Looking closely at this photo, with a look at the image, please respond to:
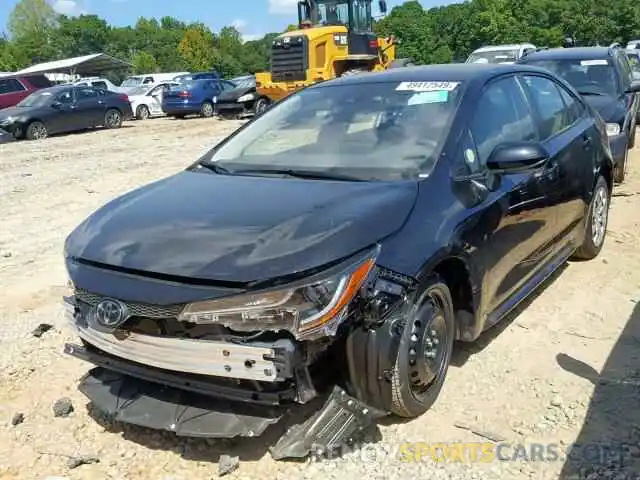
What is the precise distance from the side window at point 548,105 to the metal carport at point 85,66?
4113cm

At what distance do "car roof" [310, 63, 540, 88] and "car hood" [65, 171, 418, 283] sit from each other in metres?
1.09

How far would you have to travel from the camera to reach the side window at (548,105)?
4734mm

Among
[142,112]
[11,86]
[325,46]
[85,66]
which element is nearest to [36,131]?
[11,86]

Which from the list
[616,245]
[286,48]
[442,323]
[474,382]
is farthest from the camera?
[286,48]

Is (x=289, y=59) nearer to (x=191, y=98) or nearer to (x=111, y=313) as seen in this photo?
(x=191, y=98)

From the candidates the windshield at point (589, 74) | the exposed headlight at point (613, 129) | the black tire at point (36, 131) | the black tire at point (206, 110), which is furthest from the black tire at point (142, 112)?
the exposed headlight at point (613, 129)

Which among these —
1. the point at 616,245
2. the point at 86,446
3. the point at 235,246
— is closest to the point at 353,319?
the point at 235,246

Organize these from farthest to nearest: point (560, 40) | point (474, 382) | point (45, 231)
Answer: point (560, 40)
point (45, 231)
point (474, 382)

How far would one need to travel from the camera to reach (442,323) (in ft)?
11.3

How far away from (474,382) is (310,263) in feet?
4.92

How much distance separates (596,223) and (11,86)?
22.1m

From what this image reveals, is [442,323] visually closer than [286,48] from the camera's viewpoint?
Yes

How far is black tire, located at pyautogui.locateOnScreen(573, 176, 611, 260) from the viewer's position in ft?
18.1

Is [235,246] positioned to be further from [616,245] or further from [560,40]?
[560,40]
